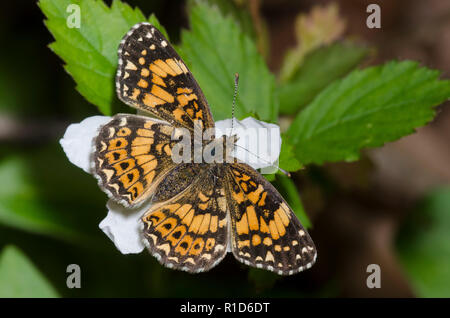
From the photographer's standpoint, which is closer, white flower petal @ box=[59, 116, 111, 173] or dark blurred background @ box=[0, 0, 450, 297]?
white flower petal @ box=[59, 116, 111, 173]

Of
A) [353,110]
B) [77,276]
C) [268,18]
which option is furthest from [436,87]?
[268,18]

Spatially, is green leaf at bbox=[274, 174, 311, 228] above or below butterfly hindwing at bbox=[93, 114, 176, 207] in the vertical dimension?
below

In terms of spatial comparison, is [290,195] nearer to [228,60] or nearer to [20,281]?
[228,60]

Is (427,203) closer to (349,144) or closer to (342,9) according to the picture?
(349,144)

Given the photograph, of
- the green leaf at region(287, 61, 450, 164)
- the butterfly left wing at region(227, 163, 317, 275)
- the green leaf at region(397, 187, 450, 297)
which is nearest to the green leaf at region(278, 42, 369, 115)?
the green leaf at region(287, 61, 450, 164)

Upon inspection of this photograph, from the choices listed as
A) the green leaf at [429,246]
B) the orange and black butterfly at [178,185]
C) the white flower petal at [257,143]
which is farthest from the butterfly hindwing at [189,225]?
the green leaf at [429,246]

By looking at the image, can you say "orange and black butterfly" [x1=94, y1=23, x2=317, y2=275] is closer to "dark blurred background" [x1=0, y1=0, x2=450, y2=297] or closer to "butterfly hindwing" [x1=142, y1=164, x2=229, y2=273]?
"butterfly hindwing" [x1=142, y1=164, x2=229, y2=273]
